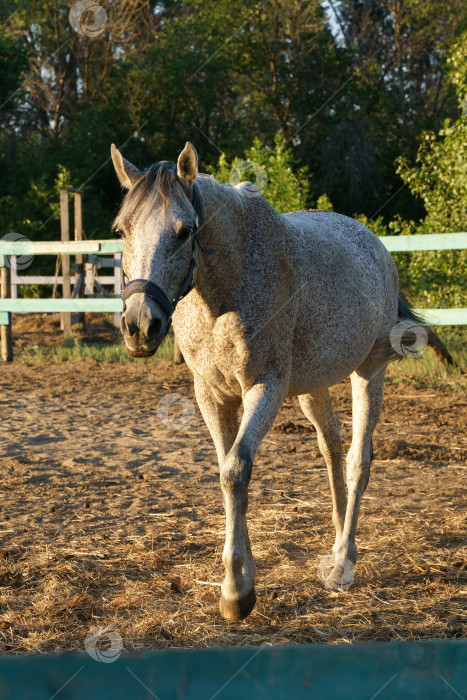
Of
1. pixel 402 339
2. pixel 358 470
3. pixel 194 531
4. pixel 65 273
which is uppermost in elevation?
pixel 402 339

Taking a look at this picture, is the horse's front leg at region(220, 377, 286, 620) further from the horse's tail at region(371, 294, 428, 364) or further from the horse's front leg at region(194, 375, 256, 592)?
the horse's tail at region(371, 294, 428, 364)

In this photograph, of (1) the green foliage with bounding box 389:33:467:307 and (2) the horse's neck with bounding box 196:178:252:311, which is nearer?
(2) the horse's neck with bounding box 196:178:252:311

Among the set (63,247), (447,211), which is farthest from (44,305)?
(447,211)

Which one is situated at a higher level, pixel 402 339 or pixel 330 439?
pixel 402 339

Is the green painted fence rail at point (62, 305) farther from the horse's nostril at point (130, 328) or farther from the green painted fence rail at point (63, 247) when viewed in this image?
the horse's nostril at point (130, 328)

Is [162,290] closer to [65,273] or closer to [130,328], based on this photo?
[130,328]

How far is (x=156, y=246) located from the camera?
2.47 metres

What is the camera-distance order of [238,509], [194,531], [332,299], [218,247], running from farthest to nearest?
[194,531], [332,299], [218,247], [238,509]

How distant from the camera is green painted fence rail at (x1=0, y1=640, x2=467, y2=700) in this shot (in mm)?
1402

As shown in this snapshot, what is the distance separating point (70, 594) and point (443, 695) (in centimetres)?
207

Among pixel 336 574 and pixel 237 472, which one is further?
pixel 336 574

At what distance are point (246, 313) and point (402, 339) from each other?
4.95ft

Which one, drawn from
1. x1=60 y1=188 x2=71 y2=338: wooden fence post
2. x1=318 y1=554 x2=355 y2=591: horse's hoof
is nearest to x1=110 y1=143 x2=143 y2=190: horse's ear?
x1=318 y1=554 x2=355 y2=591: horse's hoof

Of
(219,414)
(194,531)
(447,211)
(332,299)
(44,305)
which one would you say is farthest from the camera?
(44,305)
